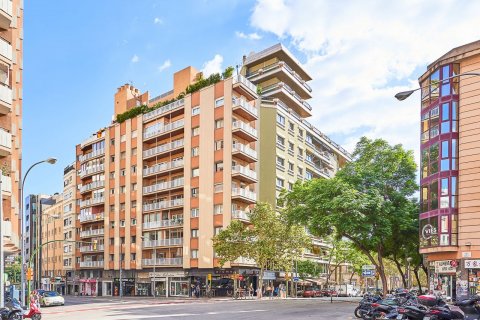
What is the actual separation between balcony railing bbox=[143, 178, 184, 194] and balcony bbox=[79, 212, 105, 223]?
12245 millimetres

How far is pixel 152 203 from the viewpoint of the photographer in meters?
72.4

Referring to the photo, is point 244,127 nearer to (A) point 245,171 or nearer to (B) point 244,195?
(A) point 245,171

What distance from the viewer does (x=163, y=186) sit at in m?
70.4

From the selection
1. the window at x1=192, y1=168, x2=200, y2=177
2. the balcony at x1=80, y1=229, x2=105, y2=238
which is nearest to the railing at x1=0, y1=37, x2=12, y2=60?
the window at x1=192, y1=168, x2=200, y2=177

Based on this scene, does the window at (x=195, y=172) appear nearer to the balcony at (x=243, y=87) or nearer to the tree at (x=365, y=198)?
the balcony at (x=243, y=87)

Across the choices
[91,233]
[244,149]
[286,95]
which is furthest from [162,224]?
[286,95]

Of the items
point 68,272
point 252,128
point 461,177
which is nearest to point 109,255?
point 68,272

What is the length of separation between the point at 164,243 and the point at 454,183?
39.5 meters

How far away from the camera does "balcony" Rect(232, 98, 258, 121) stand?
64.0 metres

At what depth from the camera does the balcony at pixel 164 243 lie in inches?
2635

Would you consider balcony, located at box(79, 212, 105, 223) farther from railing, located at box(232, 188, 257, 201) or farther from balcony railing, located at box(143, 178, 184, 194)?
railing, located at box(232, 188, 257, 201)

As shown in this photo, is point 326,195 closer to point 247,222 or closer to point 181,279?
point 247,222

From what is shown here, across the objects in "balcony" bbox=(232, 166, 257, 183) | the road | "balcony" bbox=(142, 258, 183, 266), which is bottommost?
"balcony" bbox=(142, 258, 183, 266)

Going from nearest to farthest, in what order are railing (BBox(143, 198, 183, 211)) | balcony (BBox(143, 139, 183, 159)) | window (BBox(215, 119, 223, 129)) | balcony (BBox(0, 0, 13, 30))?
balcony (BBox(0, 0, 13, 30)) < window (BBox(215, 119, 223, 129)) < railing (BBox(143, 198, 183, 211)) < balcony (BBox(143, 139, 183, 159))
